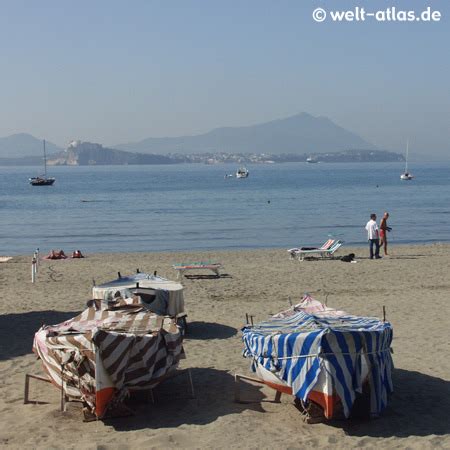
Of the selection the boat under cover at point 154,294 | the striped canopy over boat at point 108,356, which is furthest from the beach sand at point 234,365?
the boat under cover at point 154,294

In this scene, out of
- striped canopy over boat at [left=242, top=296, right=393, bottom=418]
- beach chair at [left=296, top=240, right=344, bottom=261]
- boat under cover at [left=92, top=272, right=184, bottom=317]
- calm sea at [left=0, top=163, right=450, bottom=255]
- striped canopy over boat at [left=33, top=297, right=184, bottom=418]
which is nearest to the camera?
striped canopy over boat at [left=242, top=296, right=393, bottom=418]

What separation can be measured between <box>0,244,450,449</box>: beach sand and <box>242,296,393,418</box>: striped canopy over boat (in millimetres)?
411

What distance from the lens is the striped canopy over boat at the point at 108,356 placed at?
9.02m

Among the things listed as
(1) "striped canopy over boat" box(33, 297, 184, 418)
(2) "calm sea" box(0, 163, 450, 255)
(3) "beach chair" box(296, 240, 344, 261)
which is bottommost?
(2) "calm sea" box(0, 163, 450, 255)

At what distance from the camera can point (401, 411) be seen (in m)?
9.53

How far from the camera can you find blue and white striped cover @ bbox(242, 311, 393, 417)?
8.73m

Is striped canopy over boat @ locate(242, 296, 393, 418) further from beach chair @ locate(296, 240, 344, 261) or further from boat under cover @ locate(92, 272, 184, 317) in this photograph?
beach chair @ locate(296, 240, 344, 261)

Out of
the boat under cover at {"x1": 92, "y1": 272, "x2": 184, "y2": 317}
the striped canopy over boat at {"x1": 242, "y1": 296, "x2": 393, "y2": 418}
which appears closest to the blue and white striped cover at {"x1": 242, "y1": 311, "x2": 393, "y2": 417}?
the striped canopy over boat at {"x1": 242, "y1": 296, "x2": 393, "y2": 418}

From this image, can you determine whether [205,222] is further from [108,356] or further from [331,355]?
[331,355]

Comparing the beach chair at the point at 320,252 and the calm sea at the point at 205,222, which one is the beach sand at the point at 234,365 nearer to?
the beach chair at the point at 320,252

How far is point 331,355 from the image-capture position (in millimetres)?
8734

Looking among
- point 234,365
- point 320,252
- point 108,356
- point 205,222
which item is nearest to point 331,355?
point 108,356

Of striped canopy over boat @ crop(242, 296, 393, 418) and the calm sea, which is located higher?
striped canopy over boat @ crop(242, 296, 393, 418)

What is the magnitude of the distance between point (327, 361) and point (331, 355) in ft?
0.30
